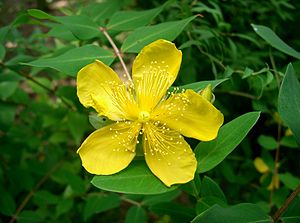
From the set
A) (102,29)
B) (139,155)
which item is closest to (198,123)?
(139,155)

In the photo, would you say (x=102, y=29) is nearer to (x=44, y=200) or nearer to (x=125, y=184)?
(x=125, y=184)

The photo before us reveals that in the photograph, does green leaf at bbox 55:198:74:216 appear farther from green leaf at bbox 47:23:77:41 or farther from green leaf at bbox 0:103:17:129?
green leaf at bbox 47:23:77:41

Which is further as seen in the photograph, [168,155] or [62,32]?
[62,32]

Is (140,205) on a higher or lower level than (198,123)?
lower

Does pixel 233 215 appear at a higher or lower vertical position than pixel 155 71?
lower

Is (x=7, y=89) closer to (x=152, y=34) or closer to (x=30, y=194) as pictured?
(x=30, y=194)

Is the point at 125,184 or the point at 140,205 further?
the point at 140,205

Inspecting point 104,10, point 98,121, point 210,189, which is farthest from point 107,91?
point 104,10

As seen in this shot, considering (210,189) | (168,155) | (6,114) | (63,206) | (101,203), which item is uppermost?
(168,155)
